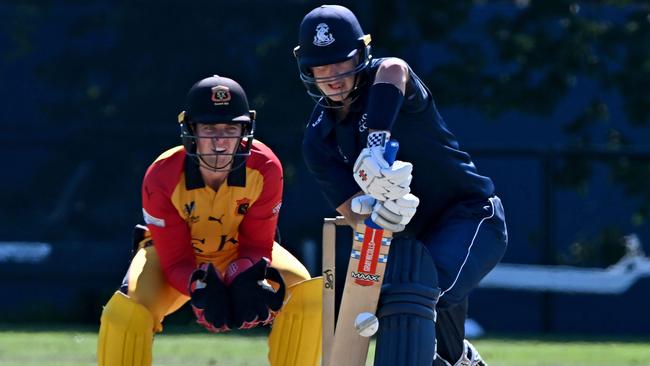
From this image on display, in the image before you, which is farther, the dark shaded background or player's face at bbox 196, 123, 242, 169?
the dark shaded background

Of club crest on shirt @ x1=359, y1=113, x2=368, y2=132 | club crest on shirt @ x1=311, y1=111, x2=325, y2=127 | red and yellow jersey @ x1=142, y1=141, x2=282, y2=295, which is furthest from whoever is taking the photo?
red and yellow jersey @ x1=142, y1=141, x2=282, y2=295

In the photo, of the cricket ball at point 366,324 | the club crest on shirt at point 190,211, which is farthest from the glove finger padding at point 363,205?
the club crest on shirt at point 190,211

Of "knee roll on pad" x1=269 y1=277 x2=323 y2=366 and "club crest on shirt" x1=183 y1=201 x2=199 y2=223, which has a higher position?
"club crest on shirt" x1=183 y1=201 x2=199 y2=223

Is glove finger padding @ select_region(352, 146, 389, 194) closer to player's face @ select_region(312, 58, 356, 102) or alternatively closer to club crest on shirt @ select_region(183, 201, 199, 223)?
player's face @ select_region(312, 58, 356, 102)

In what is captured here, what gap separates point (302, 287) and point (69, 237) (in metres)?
6.31

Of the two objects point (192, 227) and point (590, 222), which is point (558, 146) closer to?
point (590, 222)

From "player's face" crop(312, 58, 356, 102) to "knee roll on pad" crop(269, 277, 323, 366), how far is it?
114cm

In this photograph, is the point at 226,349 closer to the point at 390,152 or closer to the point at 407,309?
the point at 407,309

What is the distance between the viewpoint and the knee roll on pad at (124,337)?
5.43 metres

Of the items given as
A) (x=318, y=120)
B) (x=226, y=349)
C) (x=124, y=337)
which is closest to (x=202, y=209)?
(x=124, y=337)

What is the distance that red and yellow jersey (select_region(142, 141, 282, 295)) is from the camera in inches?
223

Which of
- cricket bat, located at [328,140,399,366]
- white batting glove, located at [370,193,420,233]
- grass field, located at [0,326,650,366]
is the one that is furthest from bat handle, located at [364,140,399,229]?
grass field, located at [0,326,650,366]

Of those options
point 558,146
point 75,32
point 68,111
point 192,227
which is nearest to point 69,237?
point 68,111

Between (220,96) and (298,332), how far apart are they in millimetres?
1033
